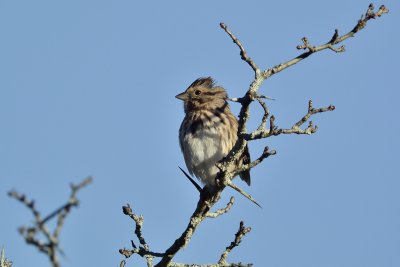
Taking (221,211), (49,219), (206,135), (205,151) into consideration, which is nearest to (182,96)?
(206,135)

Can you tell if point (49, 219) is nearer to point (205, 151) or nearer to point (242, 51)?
point (242, 51)

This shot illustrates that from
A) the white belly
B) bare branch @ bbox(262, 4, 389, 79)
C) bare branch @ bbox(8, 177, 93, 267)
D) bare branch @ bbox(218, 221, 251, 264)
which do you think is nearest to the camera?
bare branch @ bbox(8, 177, 93, 267)

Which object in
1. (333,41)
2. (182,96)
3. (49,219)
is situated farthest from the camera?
(182,96)

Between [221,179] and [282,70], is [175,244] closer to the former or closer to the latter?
[221,179]

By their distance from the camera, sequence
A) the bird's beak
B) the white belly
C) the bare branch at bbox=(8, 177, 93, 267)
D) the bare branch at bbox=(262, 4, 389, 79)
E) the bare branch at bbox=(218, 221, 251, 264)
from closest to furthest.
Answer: the bare branch at bbox=(8, 177, 93, 267) → the bare branch at bbox=(262, 4, 389, 79) → the bare branch at bbox=(218, 221, 251, 264) → the white belly → the bird's beak

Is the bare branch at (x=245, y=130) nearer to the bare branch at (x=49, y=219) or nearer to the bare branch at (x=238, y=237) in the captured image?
the bare branch at (x=238, y=237)

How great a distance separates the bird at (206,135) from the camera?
9.52 metres

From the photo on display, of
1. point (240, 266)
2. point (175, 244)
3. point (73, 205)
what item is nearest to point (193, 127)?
point (175, 244)

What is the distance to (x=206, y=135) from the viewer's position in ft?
31.4

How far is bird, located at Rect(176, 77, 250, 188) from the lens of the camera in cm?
952

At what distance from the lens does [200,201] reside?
22.4 feet

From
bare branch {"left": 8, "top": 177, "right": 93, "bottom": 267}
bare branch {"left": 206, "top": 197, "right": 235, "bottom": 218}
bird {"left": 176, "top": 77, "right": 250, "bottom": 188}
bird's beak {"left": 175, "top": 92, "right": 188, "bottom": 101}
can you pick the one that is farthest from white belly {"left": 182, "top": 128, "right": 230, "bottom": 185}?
bare branch {"left": 8, "top": 177, "right": 93, "bottom": 267}

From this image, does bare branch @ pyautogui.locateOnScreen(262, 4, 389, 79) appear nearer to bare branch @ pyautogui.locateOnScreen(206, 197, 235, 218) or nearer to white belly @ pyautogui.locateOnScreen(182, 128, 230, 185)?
bare branch @ pyautogui.locateOnScreen(206, 197, 235, 218)

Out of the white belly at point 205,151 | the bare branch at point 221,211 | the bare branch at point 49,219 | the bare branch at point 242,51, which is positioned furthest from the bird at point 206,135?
the bare branch at point 49,219
